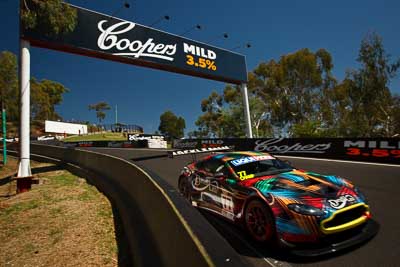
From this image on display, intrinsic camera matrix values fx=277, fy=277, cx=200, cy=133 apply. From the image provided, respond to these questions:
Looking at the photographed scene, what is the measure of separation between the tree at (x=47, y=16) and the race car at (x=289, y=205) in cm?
1194

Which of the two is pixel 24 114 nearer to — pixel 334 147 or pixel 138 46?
pixel 138 46

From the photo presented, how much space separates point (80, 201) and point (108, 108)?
111 meters

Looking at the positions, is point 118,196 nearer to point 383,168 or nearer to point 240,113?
point 383,168

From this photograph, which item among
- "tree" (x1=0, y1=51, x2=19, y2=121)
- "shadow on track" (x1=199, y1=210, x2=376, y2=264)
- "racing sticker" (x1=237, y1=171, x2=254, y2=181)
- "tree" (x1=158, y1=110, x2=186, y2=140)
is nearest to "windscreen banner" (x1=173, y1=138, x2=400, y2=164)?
"racing sticker" (x1=237, y1=171, x2=254, y2=181)

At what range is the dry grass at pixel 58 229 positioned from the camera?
4895 mm

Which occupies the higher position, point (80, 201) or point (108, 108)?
point (108, 108)

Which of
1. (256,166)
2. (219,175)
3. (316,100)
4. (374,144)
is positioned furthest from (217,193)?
(316,100)

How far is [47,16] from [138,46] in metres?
5.05

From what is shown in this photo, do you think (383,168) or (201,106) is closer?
(383,168)

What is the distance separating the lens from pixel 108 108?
373 feet

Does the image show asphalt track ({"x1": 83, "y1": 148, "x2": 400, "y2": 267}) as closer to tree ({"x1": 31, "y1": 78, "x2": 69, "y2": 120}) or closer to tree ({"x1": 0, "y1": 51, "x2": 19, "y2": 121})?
tree ({"x1": 0, "y1": 51, "x2": 19, "y2": 121})

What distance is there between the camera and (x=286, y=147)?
55.8 ft

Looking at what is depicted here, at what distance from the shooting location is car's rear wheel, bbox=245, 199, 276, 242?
4016 millimetres

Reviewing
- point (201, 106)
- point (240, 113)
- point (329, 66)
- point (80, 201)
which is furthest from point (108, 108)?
point (80, 201)
